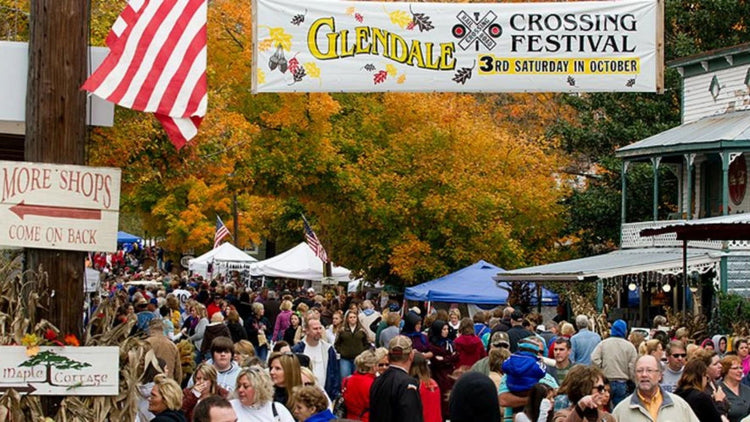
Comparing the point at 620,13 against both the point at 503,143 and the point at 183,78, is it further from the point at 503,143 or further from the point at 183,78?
the point at 503,143

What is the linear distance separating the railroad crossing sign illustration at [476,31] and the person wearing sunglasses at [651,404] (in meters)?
7.14

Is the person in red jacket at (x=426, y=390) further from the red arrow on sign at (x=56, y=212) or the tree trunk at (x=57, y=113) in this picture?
the red arrow on sign at (x=56, y=212)

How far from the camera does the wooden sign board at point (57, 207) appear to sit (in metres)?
7.84

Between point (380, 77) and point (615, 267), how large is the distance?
2058 centimetres

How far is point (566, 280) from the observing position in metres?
34.8

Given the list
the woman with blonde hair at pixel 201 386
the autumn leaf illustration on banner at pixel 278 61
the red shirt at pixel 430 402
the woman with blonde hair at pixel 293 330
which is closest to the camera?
the woman with blonde hair at pixel 201 386

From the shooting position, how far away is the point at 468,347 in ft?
59.0

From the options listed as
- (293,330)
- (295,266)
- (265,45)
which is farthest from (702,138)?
(265,45)

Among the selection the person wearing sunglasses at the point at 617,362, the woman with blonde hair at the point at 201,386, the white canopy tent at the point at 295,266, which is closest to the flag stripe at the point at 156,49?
the woman with blonde hair at the point at 201,386

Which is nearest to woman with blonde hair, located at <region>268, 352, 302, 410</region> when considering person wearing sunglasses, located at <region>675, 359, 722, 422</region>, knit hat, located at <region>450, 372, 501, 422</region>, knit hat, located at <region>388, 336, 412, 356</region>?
knit hat, located at <region>388, 336, 412, 356</region>

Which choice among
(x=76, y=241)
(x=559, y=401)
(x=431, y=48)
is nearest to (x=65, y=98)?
(x=76, y=241)

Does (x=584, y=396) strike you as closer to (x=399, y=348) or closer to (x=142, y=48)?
(x=399, y=348)

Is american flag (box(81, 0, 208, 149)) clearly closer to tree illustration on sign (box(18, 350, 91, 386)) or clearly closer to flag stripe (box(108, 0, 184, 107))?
flag stripe (box(108, 0, 184, 107))

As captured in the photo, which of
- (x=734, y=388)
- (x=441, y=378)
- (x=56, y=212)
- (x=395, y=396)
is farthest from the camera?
(x=441, y=378)
